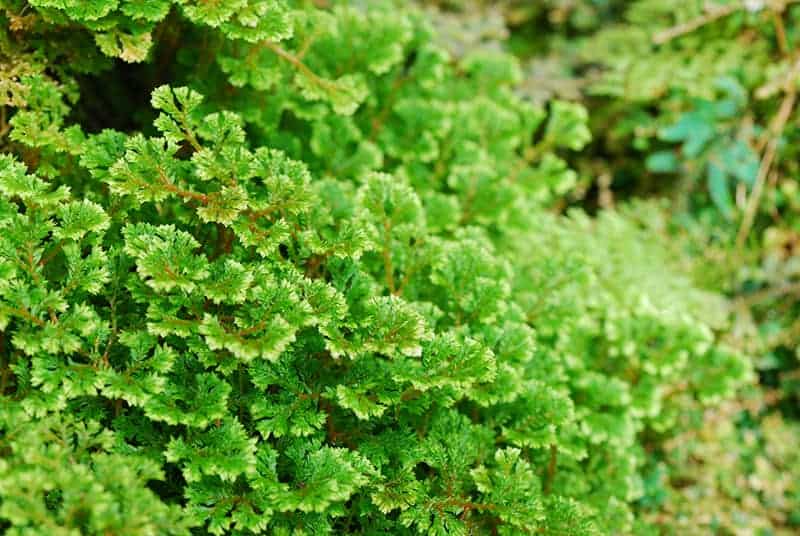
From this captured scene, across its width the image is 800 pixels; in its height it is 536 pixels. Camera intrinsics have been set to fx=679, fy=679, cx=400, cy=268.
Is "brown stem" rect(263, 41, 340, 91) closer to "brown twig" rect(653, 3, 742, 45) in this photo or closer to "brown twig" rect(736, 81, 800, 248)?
"brown twig" rect(653, 3, 742, 45)

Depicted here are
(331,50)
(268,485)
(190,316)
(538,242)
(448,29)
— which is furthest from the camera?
(448,29)

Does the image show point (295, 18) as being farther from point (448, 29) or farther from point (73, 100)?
point (448, 29)

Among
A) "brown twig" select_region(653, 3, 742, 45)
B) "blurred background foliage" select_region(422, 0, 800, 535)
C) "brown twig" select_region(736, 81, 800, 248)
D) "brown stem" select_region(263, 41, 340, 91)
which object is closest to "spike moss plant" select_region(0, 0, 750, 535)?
"brown stem" select_region(263, 41, 340, 91)

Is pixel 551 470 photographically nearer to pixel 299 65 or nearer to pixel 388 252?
pixel 388 252

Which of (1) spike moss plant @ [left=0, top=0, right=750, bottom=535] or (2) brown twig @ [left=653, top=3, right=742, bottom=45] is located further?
(2) brown twig @ [left=653, top=3, right=742, bottom=45]

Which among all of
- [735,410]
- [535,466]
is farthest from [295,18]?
[735,410]

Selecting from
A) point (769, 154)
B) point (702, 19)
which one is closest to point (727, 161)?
point (769, 154)

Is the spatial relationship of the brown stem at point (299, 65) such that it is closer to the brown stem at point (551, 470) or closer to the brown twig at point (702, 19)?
the brown stem at point (551, 470)
